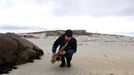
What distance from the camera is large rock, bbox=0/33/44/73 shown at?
11.5 metres

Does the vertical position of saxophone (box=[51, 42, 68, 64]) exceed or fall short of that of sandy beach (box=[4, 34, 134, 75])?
it exceeds it

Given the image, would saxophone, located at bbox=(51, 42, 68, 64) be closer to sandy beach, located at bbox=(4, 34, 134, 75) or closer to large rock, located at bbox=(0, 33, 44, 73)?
sandy beach, located at bbox=(4, 34, 134, 75)

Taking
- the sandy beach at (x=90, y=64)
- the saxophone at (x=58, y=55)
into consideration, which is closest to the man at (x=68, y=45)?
the saxophone at (x=58, y=55)

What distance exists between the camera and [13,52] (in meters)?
12.0

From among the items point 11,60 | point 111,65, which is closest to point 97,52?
point 111,65

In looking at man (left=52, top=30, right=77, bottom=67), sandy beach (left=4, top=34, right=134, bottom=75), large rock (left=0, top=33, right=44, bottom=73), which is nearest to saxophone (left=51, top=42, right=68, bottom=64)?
man (left=52, top=30, right=77, bottom=67)

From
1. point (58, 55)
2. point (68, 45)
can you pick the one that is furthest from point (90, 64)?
point (58, 55)

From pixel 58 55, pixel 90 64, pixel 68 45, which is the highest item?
pixel 68 45

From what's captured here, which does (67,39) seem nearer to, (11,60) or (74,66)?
(74,66)

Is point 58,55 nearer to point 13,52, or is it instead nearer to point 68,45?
point 68,45

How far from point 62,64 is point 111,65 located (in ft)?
5.97

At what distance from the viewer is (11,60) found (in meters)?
11.7

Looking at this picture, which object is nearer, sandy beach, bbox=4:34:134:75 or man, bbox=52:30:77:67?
sandy beach, bbox=4:34:134:75

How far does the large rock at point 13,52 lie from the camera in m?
11.5
